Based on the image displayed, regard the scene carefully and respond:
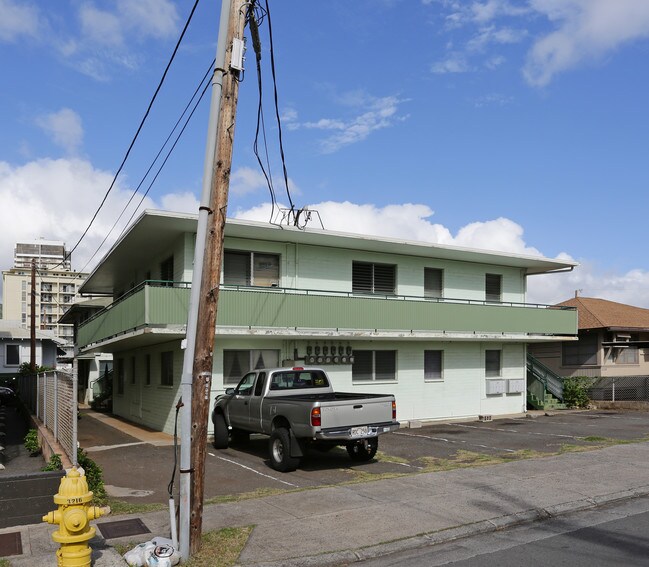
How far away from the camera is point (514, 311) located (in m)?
23.1

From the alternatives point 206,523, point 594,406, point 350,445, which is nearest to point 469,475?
point 350,445

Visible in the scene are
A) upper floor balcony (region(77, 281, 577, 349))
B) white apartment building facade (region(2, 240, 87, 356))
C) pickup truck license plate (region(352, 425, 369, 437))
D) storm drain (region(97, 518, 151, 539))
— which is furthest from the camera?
white apartment building facade (region(2, 240, 87, 356))

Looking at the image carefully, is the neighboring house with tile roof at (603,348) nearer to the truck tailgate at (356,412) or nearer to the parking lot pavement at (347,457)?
the parking lot pavement at (347,457)

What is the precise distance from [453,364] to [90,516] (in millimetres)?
17743

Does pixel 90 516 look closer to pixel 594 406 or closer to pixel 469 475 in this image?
pixel 469 475

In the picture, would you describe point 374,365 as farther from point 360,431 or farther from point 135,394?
point 135,394

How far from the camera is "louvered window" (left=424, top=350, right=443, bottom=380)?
2239 centimetres

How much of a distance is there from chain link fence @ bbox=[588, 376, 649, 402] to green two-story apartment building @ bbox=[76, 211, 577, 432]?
11.7 feet

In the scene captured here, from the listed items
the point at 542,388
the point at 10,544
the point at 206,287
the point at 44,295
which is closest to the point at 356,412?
the point at 206,287

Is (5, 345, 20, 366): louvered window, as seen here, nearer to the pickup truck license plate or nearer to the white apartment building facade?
the pickup truck license plate

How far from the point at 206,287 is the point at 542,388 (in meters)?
22.3

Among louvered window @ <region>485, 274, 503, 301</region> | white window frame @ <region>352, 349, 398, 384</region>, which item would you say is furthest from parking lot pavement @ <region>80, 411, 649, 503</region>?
louvered window @ <region>485, 274, 503, 301</region>

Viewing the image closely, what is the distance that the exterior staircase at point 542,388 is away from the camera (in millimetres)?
26500

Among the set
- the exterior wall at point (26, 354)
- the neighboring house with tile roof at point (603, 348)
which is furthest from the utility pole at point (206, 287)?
the exterior wall at point (26, 354)
